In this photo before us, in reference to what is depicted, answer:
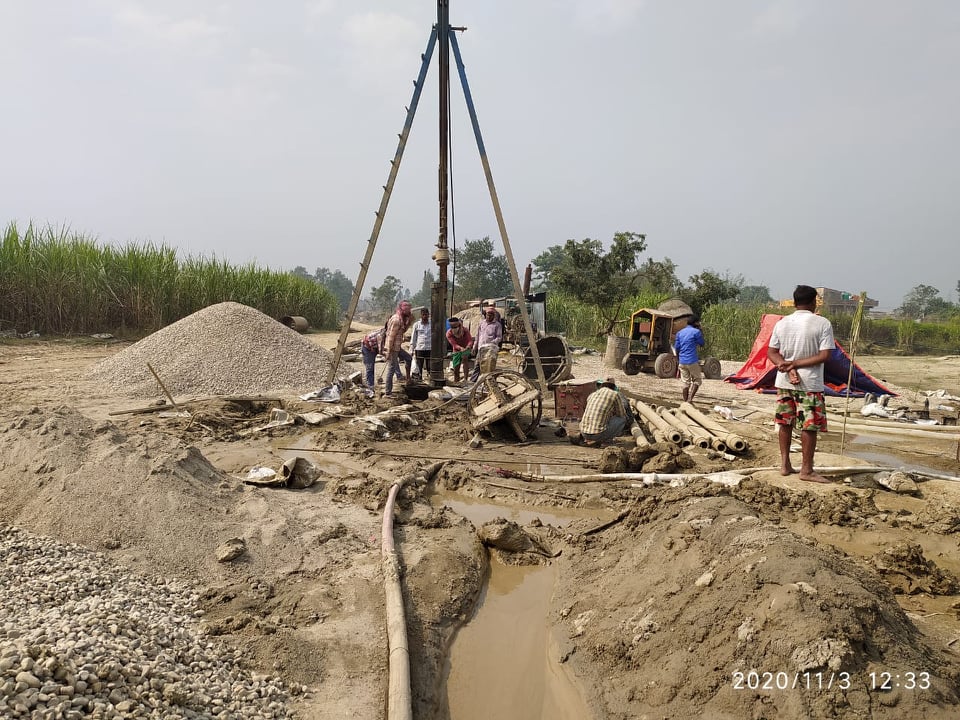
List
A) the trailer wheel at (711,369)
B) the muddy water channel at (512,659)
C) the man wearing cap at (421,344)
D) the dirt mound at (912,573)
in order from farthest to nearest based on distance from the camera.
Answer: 1. the trailer wheel at (711,369)
2. the man wearing cap at (421,344)
3. the dirt mound at (912,573)
4. the muddy water channel at (512,659)

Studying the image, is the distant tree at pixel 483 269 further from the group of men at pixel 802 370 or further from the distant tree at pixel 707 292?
the group of men at pixel 802 370

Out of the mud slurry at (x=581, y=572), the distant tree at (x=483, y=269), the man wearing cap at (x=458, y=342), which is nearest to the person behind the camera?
the mud slurry at (x=581, y=572)

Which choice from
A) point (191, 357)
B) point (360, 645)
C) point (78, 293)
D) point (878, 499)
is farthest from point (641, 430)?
point (78, 293)

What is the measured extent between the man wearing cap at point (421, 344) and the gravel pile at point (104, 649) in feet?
20.3

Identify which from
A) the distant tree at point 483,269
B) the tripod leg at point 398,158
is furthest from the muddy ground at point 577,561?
the distant tree at point 483,269

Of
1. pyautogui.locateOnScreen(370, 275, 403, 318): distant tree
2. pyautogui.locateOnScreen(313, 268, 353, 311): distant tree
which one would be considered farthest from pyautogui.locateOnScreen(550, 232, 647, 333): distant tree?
pyautogui.locateOnScreen(313, 268, 353, 311): distant tree

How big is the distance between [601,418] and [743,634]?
444cm

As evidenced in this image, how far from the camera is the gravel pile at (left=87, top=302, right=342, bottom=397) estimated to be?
893 centimetres

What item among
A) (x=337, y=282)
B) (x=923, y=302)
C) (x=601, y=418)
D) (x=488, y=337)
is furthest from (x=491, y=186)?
(x=337, y=282)

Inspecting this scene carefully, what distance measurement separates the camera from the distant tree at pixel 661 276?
19.8 meters

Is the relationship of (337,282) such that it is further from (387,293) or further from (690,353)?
(690,353)

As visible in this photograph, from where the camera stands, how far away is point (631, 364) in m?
13.2

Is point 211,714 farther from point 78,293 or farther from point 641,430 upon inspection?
point 78,293

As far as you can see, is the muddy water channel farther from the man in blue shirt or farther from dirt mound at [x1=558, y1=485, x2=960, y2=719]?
the man in blue shirt
